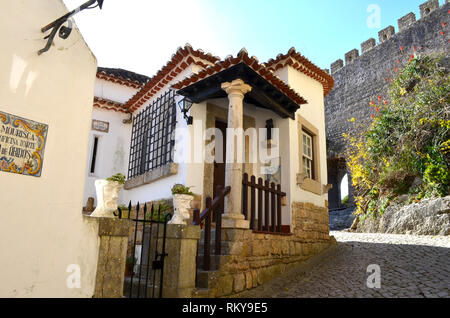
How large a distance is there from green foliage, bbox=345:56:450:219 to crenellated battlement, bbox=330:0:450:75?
5.05m

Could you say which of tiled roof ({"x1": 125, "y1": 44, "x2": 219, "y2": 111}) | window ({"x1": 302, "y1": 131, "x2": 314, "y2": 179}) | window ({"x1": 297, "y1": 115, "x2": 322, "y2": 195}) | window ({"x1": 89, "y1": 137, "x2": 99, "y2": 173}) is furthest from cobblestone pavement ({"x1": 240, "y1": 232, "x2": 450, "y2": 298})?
window ({"x1": 89, "y1": 137, "x2": 99, "y2": 173})

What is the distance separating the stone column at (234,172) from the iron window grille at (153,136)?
5.98 feet

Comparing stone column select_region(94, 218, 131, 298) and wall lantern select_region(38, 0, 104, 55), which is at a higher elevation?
wall lantern select_region(38, 0, 104, 55)

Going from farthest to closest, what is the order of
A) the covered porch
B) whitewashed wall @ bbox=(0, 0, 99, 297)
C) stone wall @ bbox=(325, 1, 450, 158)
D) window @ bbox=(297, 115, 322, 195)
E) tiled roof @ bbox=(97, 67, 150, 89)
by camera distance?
stone wall @ bbox=(325, 1, 450, 158)
tiled roof @ bbox=(97, 67, 150, 89)
window @ bbox=(297, 115, 322, 195)
the covered porch
whitewashed wall @ bbox=(0, 0, 99, 297)

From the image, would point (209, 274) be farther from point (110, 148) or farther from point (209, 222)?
point (110, 148)

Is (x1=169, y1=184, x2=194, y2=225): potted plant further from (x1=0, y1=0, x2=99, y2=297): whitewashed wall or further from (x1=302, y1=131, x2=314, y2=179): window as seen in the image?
(x1=302, y1=131, x2=314, y2=179): window

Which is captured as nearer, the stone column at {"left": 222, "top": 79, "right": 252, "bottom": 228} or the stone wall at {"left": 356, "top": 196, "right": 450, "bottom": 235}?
the stone column at {"left": 222, "top": 79, "right": 252, "bottom": 228}

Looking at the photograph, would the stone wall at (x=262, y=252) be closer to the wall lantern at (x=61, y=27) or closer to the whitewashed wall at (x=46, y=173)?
the whitewashed wall at (x=46, y=173)

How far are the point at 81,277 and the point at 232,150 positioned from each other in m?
3.15

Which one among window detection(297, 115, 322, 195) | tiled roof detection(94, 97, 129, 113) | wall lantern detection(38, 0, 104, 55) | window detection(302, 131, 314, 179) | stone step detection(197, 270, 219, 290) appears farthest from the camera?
tiled roof detection(94, 97, 129, 113)

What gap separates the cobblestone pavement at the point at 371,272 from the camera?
4867 mm

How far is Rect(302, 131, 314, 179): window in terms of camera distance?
8.04m

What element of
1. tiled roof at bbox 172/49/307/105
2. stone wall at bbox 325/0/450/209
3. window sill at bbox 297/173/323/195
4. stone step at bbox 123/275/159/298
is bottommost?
stone step at bbox 123/275/159/298
